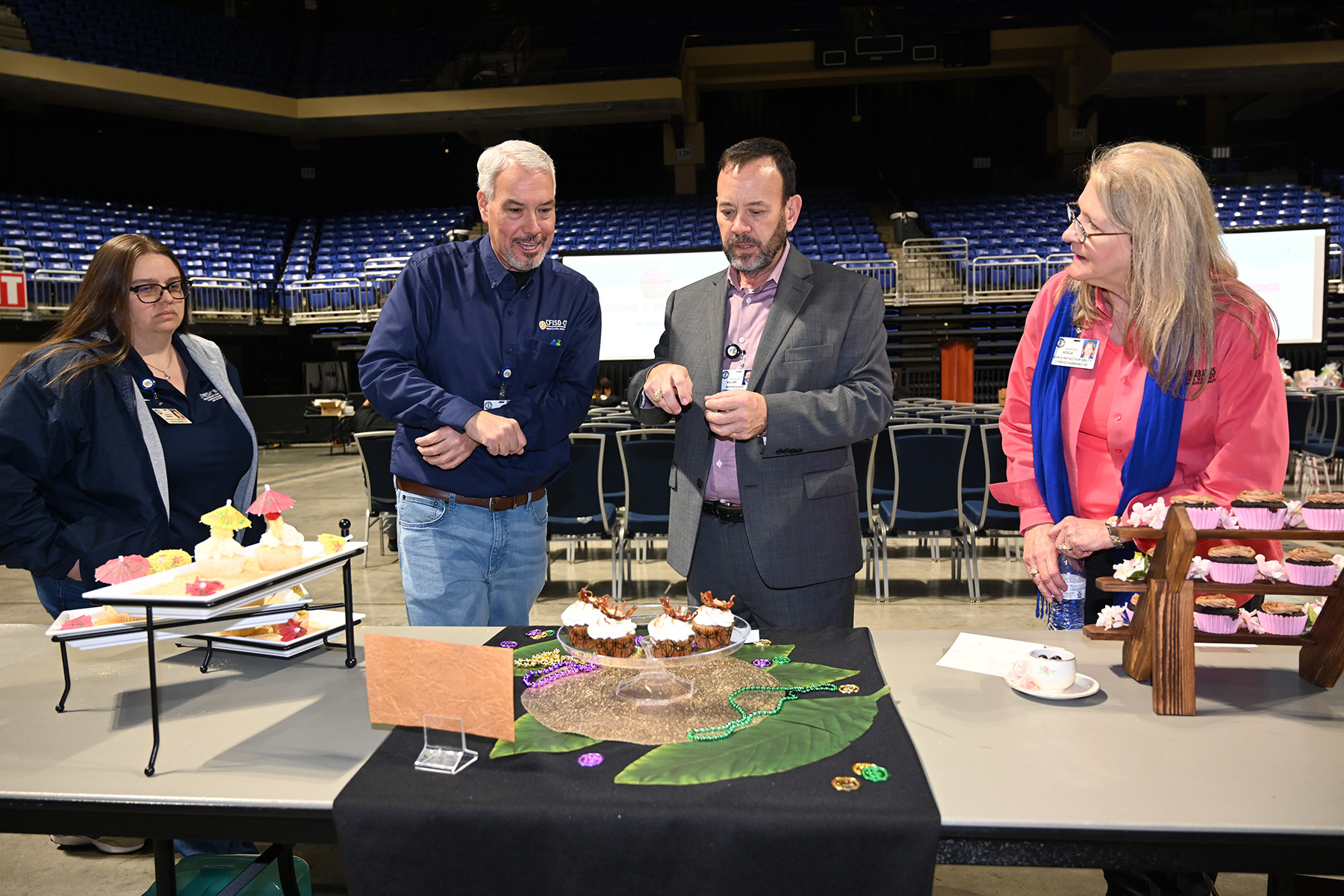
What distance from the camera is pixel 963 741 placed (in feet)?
4.05

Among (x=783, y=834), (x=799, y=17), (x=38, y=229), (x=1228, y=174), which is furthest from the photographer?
(x=799, y=17)

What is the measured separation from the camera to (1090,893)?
222 cm

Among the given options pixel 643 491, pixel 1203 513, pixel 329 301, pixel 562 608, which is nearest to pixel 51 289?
pixel 329 301

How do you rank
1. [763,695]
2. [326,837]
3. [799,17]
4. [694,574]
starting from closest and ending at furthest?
[326,837] → [763,695] → [694,574] → [799,17]

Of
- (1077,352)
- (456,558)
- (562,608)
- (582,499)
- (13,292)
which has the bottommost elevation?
(562,608)

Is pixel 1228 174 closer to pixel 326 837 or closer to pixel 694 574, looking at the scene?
pixel 694 574

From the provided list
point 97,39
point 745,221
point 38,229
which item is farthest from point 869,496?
point 97,39

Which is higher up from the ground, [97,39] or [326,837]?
[97,39]

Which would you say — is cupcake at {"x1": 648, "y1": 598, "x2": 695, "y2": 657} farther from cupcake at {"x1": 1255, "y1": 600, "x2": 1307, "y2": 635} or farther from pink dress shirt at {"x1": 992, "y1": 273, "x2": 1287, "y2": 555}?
cupcake at {"x1": 1255, "y1": 600, "x2": 1307, "y2": 635}

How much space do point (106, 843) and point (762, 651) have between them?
211cm

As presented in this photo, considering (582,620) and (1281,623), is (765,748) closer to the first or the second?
(582,620)

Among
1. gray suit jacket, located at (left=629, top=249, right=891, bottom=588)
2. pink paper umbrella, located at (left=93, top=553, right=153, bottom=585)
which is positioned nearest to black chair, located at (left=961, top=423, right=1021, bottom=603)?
gray suit jacket, located at (left=629, top=249, right=891, bottom=588)

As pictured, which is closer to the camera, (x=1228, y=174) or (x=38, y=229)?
(x=38, y=229)

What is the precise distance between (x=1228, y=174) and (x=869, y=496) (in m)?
15.9
